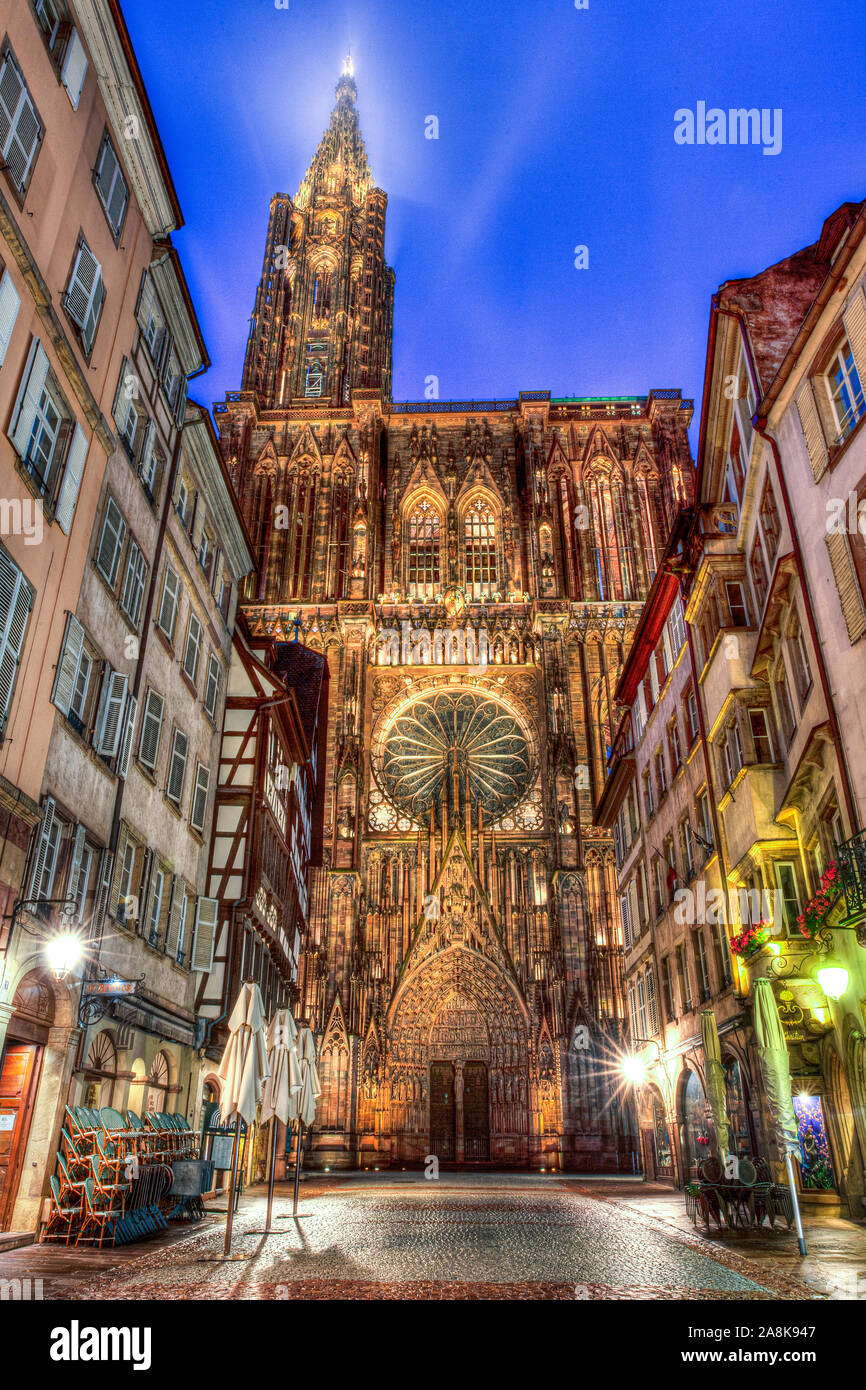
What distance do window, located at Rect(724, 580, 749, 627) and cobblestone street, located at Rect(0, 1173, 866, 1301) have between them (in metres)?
11.0

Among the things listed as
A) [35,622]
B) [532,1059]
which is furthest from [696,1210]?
[532,1059]

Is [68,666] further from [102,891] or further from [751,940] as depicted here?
[751,940]

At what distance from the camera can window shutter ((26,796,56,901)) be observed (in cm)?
1248

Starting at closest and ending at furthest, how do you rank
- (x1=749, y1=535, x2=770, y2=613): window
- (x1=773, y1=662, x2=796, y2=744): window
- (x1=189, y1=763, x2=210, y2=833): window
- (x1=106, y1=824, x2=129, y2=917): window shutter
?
(x1=106, y1=824, x2=129, y2=917): window shutter → (x1=773, y1=662, x2=796, y2=744): window → (x1=749, y1=535, x2=770, y2=613): window → (x1=189, y1=763, x2=210, y2=833): window

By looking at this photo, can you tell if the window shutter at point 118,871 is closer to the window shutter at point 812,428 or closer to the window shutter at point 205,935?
the window shutter at point 205,935

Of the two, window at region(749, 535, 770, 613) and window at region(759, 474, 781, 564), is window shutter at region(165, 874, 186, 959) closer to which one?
window at region(749, 535, 770, 613)

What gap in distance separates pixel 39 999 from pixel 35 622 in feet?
16.1

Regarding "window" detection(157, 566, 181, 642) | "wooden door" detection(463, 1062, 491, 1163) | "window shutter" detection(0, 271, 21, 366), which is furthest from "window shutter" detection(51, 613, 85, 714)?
"wooden door" detection(463, 1062, 491, 1163)

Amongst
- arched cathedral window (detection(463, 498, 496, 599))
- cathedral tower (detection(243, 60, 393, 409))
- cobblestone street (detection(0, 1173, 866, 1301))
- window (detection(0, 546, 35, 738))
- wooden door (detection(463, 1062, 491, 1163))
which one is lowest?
cobblestone street (detection(0, 1173, 866, 1301))

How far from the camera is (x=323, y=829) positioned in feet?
140

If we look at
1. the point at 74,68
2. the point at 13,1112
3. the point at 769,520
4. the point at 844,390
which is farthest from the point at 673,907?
the point at 74,68

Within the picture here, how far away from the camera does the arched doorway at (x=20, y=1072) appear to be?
11898 mm

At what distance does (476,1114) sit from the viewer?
40312mm
